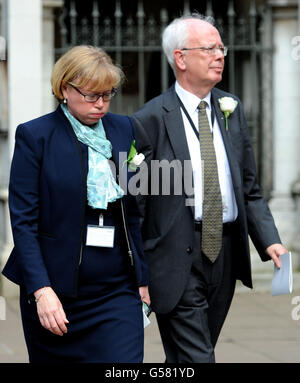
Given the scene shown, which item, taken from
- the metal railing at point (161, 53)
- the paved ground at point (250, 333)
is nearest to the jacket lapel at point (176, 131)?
the paved ground at point (250, 333)

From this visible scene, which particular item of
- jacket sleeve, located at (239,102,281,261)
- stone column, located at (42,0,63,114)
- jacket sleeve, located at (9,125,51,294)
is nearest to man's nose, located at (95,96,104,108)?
jacket sleeve, located at (9,125,51,294)

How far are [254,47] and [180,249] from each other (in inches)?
205

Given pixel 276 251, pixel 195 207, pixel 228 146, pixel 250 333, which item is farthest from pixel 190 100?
pixel 250 333

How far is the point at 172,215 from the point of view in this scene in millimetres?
4227

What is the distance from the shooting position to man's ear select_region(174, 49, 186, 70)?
4406 mm

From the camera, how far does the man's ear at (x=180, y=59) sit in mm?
4406

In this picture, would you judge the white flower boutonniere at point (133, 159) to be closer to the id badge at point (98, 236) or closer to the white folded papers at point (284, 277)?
the id badge at point (98, 236)

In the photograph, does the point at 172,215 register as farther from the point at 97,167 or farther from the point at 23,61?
the point at 23,61

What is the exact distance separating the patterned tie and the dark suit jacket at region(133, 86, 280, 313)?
7 cm

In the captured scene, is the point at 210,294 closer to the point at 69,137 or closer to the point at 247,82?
the point at 69,137

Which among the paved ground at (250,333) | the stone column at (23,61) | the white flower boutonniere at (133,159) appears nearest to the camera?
the white flower boutonniere at (133,159)

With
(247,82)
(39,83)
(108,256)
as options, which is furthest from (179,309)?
(247,82)

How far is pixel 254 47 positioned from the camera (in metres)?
9.09

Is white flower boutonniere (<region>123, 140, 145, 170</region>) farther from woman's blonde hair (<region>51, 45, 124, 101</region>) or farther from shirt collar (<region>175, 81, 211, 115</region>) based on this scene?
shirt collar (<region>175, 81, 211, 115</region>)
